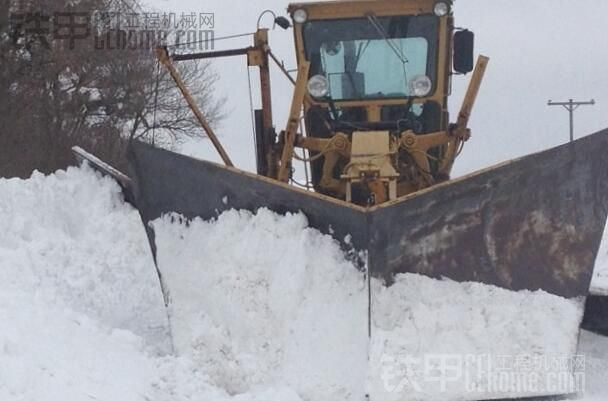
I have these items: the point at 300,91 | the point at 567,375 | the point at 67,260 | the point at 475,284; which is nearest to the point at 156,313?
the point at 67,260

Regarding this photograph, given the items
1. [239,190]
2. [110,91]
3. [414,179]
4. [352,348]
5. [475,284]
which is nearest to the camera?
[352,348]

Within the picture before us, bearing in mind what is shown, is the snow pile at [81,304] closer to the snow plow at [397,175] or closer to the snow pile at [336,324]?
the snow pile at [336,324]

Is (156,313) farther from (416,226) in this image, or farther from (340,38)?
(340,38)

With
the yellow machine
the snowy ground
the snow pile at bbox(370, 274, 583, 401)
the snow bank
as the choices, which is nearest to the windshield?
the yellow machine

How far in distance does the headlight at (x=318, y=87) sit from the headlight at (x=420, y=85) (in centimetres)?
65

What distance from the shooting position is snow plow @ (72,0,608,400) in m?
5.85

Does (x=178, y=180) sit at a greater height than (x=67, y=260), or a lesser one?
greater

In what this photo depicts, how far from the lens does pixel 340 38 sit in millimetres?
8062

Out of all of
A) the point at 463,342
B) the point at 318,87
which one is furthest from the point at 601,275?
the point at 463,342

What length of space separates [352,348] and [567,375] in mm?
1141

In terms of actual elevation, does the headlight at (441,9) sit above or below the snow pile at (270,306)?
above

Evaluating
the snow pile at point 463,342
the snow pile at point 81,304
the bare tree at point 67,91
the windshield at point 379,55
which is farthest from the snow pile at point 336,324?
the bare tree at point 67,91

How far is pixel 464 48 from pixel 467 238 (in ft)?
7.36

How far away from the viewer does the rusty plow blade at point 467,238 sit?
18.2 feet
